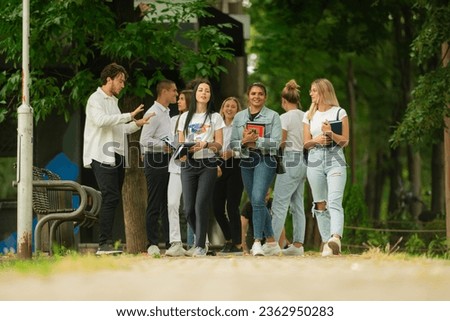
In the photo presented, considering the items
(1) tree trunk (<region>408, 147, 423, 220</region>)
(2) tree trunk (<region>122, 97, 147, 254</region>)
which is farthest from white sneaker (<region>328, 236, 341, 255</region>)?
(1) tree trunk (<region>408, 147, 423, 220</region>)

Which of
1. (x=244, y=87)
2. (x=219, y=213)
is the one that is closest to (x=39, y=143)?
(x=244, y=87)

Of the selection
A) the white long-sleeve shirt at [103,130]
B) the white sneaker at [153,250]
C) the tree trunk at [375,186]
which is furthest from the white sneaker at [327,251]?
the tree trunk at [375,186]

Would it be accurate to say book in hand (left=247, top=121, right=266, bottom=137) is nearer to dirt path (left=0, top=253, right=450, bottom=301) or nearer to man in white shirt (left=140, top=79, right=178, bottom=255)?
man in white shirt (left=140, top=79, right=178, bottom=255)

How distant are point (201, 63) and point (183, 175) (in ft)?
8.90

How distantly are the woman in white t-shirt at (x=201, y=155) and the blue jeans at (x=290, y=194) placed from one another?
920 mm

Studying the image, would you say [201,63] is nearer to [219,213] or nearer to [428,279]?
[219,213]

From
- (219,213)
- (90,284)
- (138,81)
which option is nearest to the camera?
(90,284)

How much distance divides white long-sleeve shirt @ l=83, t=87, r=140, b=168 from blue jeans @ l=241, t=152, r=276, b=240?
4.48ft

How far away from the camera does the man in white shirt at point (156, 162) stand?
1364 centimetres

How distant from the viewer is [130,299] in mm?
9422

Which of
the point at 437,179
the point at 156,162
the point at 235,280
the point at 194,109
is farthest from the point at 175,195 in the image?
the point at 437,179

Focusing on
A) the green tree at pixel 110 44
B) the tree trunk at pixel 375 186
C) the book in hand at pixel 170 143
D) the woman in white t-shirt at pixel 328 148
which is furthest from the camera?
the tree trunk at pixel 375 186

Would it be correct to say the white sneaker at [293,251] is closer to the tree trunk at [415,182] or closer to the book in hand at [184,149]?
the book in hand at [184,149]

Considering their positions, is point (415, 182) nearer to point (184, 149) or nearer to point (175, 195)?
point (175, 195)
